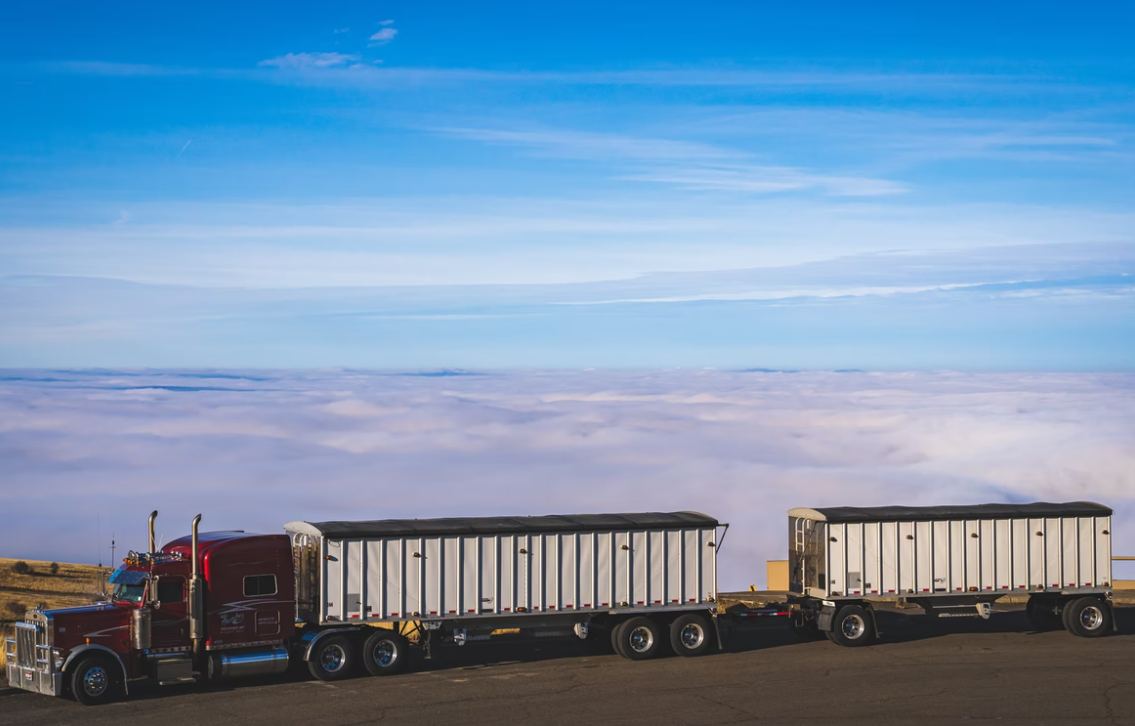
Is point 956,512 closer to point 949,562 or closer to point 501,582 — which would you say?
point 949,562

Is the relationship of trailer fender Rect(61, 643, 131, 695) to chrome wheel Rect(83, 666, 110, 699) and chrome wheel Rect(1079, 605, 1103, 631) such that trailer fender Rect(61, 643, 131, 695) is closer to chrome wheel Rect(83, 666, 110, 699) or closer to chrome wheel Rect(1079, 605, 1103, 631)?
chrome wheel Rect(83, 666, 110, 699)

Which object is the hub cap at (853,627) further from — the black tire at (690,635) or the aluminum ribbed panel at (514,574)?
the aluminum ribbed panel at (514,574)

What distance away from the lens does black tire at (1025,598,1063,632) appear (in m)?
29.7

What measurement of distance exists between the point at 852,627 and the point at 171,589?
15.0m

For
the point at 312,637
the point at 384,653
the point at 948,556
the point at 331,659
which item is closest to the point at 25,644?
the point at 312,637

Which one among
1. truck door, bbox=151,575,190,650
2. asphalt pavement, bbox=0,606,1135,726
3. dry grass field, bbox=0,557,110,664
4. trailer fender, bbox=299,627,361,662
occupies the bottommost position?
dry grass field, bbox=0,557,110,664

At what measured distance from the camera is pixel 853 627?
27953 mm

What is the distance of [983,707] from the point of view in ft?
70.3

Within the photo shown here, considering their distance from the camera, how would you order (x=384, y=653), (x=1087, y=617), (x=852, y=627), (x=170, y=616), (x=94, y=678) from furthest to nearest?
(x=1087, y=617), (x=852, y=627), (x=384, y=653), (x=170, y=616), (x=94, y=678)

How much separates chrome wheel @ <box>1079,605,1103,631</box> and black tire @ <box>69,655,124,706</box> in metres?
21.8

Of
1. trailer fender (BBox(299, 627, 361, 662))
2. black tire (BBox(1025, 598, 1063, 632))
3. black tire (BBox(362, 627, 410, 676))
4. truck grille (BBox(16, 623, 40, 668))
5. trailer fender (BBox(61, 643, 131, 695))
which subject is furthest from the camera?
black tire (BBox(1025, 598, 1063, 632))

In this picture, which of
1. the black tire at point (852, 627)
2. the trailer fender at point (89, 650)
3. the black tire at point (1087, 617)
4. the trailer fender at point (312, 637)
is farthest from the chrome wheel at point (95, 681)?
the black tire at point (1087, 617)

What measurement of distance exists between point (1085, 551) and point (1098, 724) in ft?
33.0

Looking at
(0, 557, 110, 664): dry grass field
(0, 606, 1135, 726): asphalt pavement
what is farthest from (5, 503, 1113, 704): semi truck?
(0, 557, 110, 664): dry grass field
